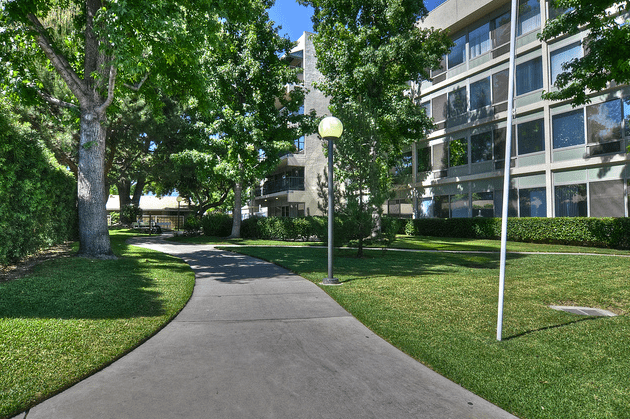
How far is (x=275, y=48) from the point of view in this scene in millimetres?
22016

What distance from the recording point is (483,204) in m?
21.8

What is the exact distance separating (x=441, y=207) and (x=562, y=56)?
10674 mm

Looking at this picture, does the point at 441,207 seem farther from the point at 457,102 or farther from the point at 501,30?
the point at 501,30

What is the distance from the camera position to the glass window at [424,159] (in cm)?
2623

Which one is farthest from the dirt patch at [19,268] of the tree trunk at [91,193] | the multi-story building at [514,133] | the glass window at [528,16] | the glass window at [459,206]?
the glass window at [528,16]

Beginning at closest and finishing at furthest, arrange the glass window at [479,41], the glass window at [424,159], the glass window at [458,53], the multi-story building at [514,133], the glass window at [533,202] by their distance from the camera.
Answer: the multi-story building at [514,133]
the glass window at [533,202]
the glass window at [479,41]
the glass window at [458,53]
the glass window at [424,159]

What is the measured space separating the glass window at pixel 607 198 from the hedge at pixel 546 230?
61.5 inches

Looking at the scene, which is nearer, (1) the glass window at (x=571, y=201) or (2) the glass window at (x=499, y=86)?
(1) the glass window at (x=571, y=201)

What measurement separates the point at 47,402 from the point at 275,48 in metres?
22.2

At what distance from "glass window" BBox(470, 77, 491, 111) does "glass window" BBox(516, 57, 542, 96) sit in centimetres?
189

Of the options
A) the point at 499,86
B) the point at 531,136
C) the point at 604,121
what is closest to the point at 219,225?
the point at 499,86

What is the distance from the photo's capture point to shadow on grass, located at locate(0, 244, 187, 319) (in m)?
5.09

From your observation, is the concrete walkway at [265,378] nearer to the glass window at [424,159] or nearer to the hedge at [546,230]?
the hedge at [546,230]

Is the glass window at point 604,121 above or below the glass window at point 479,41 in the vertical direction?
below
